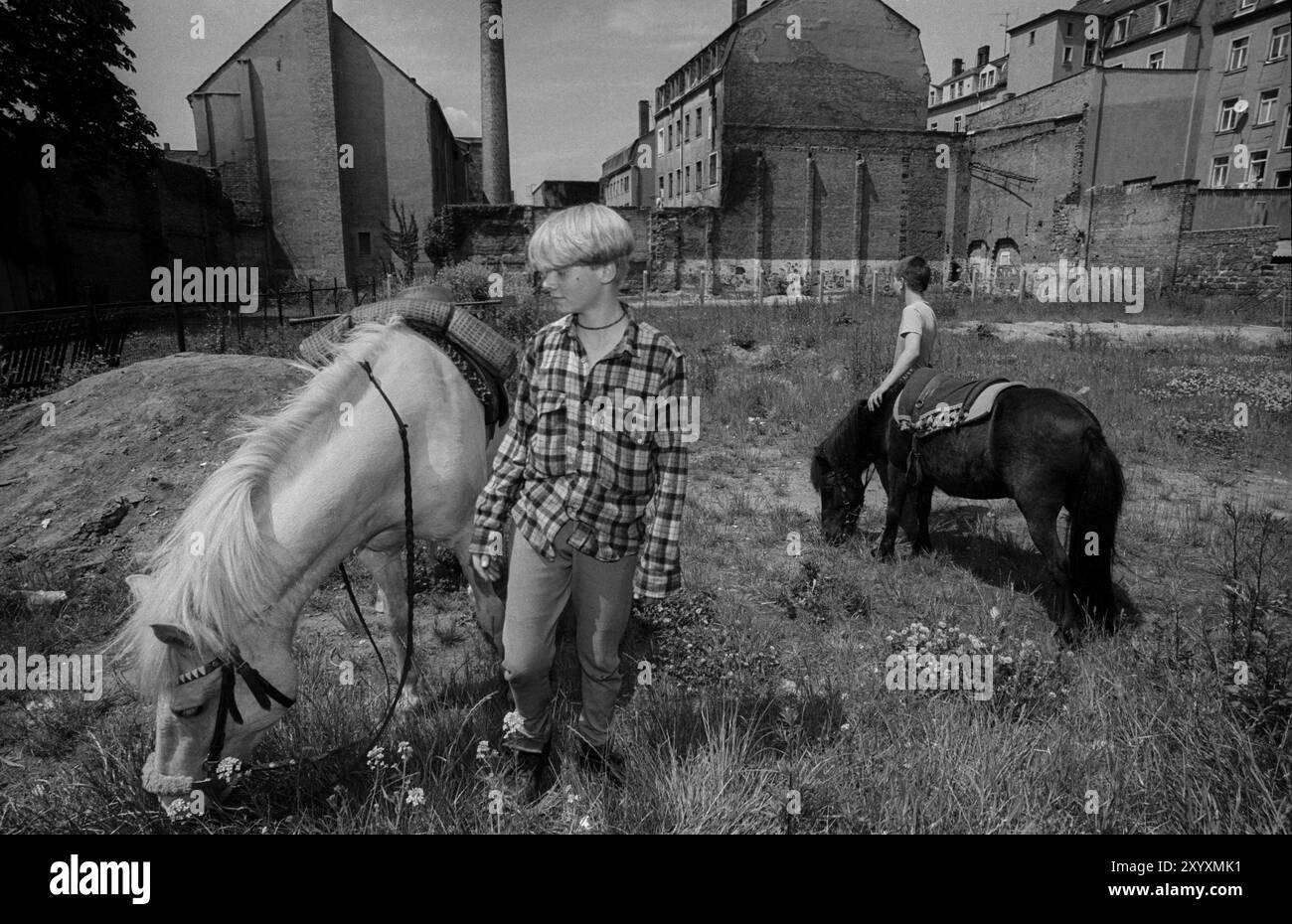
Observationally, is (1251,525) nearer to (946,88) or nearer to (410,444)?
(410,444)

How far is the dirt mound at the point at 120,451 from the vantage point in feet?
16.5

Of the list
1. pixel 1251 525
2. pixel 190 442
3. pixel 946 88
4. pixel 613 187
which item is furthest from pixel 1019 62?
pixel 190 442

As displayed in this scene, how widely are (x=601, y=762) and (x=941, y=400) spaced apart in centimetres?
340

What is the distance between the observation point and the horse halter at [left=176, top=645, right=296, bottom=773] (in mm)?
2137

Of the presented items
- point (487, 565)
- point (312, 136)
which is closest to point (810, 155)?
point (312, 136)

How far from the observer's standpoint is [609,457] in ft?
7.39

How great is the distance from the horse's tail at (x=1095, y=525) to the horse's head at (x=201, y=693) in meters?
4.07

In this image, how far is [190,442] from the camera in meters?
6.04

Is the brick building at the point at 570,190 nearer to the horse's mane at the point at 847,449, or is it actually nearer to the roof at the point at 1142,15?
the roof at the point at 1142,15

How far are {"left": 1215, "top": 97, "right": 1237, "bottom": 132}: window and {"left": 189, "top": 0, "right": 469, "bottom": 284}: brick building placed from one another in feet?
123

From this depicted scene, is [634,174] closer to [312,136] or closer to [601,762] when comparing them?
[312,136]

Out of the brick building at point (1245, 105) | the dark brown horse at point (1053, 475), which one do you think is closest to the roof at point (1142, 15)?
the brick building at point (1245, 105)
